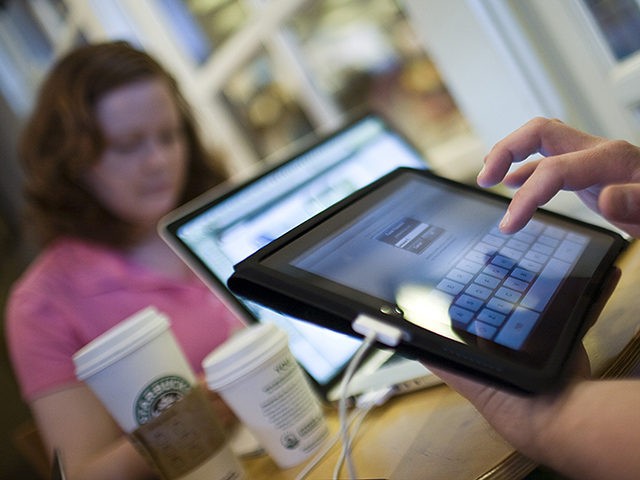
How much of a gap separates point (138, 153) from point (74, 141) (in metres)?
0.12

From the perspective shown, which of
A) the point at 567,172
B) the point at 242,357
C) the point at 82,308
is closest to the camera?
the point at 567,172

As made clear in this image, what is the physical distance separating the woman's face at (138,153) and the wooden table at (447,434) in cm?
66

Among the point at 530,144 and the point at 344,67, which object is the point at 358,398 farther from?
the point at 344,67

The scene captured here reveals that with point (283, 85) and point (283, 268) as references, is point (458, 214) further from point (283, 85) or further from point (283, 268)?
point (283, 85)

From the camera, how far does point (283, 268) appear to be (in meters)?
0.52

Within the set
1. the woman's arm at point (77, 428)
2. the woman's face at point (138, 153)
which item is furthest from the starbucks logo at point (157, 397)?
the woman's face at point (138, 153)

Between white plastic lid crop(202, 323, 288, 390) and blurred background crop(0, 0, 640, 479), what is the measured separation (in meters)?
0.58

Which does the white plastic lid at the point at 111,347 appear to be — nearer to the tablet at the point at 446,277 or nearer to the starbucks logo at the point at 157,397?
the starbucks logo at the point at 157,397

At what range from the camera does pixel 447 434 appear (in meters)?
0.61

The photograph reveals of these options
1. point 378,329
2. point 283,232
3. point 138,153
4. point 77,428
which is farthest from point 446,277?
point 138,153

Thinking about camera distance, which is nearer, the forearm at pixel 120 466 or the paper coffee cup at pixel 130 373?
the paper coffee cup at pixel 130 373

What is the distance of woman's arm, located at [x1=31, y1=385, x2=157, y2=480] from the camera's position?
0.96 m

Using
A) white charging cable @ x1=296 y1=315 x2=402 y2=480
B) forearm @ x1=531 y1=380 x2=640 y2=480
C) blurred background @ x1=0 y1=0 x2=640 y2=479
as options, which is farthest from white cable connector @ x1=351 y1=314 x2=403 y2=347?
blurred background @ x1=0 y1=0 x2=640 y2=479

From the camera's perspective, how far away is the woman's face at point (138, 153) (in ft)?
3.94
